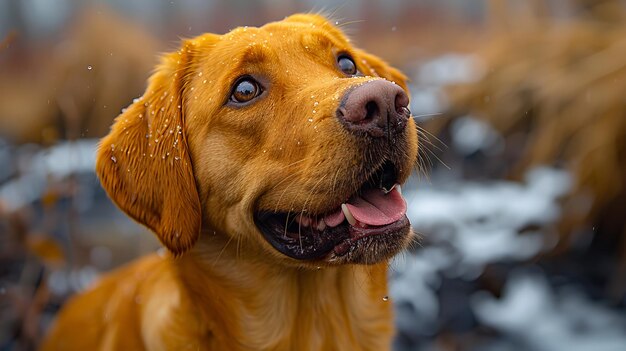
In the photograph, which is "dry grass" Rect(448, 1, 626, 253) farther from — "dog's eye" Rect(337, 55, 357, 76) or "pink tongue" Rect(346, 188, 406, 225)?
"pink tongue" Rect(346, 188, 406, 225)

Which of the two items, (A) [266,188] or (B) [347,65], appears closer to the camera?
(A) [266,188]

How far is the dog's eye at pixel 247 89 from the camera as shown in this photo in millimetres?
2471

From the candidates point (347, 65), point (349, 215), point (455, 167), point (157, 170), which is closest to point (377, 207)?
point (349, 215)

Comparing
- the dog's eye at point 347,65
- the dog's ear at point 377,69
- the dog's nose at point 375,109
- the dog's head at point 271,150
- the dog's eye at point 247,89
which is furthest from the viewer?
the dog's ear at point 377,69

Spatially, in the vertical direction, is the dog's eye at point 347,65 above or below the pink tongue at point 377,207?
above

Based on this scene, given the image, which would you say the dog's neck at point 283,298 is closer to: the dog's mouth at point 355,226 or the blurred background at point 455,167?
the dog's mouth at point 355,226

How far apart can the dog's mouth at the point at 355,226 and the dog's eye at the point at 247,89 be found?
387 millimetres

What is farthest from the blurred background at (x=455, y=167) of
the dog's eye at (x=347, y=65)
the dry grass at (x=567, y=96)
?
the dog's eye at (x=347, y=65)

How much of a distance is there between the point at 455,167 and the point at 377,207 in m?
3.89

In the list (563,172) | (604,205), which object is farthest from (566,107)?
(604,205)

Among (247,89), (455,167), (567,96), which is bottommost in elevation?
(455,167)

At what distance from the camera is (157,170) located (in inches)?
99.7

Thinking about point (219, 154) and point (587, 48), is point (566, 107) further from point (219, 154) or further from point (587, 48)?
point (219, 154)

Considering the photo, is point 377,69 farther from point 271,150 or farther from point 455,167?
point 455,167
